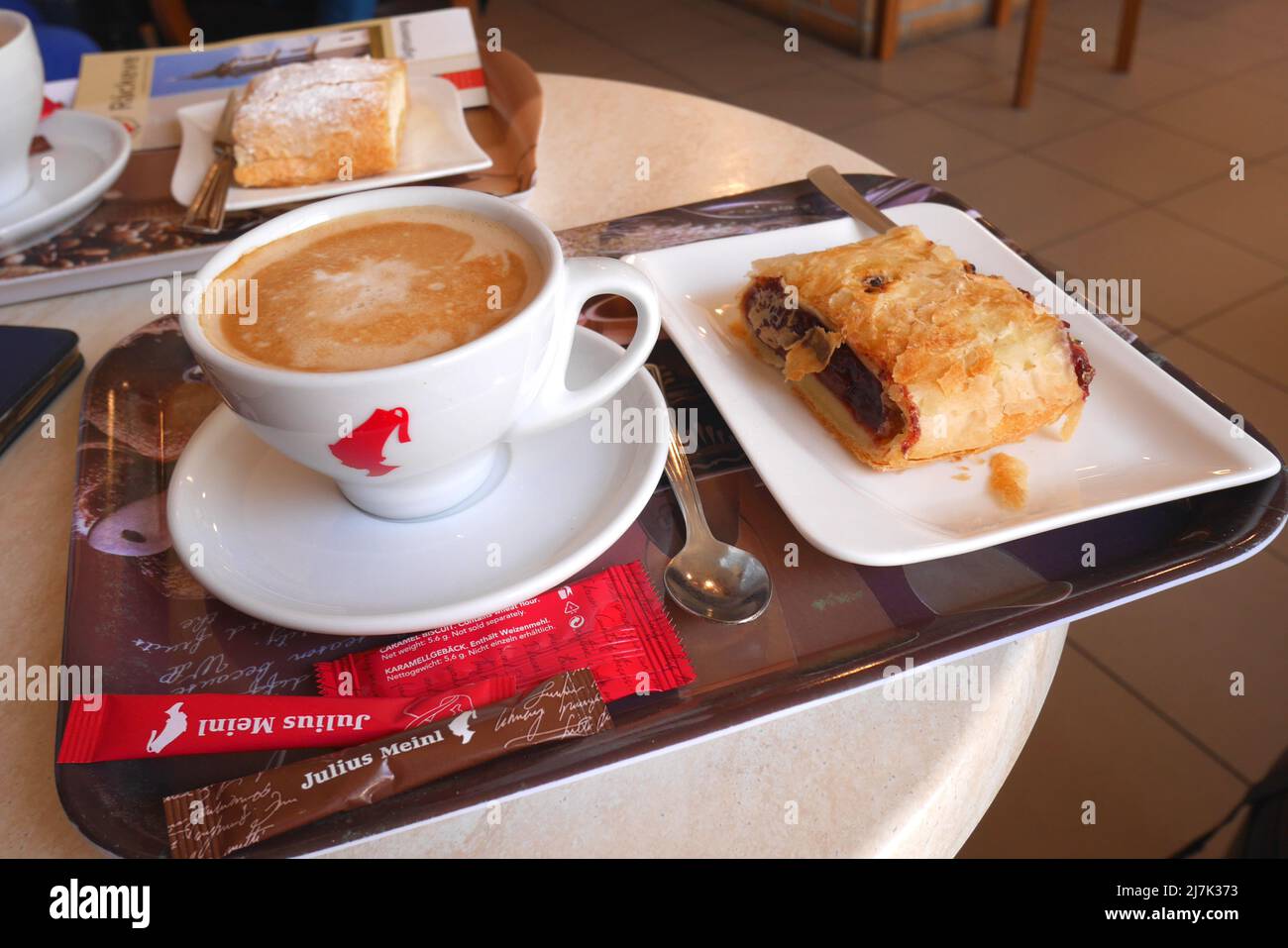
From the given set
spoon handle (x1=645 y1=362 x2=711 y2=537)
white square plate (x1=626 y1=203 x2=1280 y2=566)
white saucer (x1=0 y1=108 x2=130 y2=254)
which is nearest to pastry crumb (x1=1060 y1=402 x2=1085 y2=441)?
white square plate (x1=626 y1=203 x2=1280 y2=566)

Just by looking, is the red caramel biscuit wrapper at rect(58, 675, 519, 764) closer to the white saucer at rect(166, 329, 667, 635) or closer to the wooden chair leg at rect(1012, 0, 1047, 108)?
the white saucer at rect(166, 329, 667, 635)

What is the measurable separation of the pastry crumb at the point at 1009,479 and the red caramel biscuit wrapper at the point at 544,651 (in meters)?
0.28

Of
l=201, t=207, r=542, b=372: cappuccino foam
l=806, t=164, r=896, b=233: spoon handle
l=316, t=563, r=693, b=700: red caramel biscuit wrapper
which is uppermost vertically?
l=201, t=207, r=542, b=372: cappuccino foam

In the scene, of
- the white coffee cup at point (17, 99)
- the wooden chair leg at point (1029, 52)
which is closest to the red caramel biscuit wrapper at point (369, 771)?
the white coffee cup at point (17, 99)

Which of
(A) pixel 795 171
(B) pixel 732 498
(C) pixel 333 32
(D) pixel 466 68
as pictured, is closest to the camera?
(B) pixel 732 498

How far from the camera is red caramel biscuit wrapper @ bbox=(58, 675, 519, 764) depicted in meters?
0.56

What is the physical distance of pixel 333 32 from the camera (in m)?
1.53

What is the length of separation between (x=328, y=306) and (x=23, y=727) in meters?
0.34

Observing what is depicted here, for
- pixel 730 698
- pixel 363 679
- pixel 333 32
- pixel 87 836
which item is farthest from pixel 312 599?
pixel 333 32

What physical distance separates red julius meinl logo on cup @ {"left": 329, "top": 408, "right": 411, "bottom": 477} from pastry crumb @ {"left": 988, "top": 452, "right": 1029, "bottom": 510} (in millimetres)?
443

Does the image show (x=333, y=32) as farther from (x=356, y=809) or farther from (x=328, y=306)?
(x=356, y=809)

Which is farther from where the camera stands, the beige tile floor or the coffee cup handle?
the beige tile floor

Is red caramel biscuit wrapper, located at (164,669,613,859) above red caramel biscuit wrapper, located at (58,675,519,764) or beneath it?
above

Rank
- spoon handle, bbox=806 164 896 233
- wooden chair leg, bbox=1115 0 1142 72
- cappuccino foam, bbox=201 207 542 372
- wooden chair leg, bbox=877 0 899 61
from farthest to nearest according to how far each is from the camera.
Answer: wooden chair leg, bbox=877 0 899 61 < wooden chair leg, bbox=1115 0 1142 72 < spoon handle, bbox=806 164 896 233 < cappuccino foam, bbox=201 207 542 372
